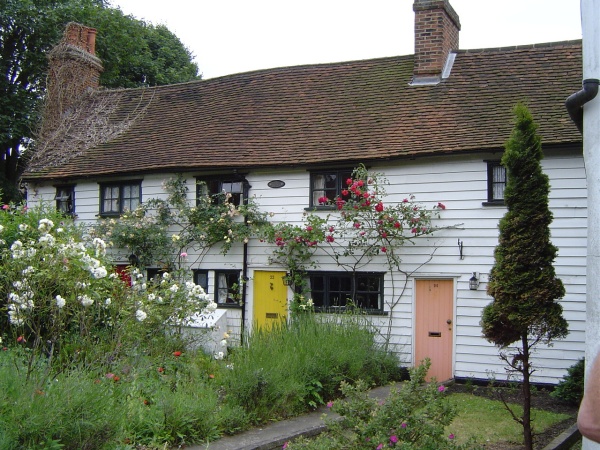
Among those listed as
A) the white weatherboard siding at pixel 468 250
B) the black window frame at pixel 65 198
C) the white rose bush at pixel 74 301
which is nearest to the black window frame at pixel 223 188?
the white weatherboard siding at pixel 468 250

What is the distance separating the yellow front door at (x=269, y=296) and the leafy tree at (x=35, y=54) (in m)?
12.7

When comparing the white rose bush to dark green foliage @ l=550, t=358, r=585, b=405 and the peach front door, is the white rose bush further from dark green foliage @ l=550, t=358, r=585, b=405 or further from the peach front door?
dark green foliage @ l=550, t=358, r=585, b=405

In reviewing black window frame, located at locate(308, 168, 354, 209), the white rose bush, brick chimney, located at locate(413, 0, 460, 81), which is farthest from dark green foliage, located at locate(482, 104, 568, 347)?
brick chimney, located at locate(413, 0, 460, 81)

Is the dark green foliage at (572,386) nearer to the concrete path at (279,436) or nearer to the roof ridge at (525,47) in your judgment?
the concrete path at (279,436)

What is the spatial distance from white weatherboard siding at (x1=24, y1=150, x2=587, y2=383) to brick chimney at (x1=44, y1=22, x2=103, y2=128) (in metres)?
9.52

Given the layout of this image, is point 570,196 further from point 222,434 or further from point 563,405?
point 222,434

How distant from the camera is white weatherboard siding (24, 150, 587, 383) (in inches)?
462

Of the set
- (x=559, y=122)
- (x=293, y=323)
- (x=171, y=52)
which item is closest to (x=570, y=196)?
(x=559, y=122)

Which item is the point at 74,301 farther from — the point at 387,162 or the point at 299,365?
the point at 387,162

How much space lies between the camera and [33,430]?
5.14 meters

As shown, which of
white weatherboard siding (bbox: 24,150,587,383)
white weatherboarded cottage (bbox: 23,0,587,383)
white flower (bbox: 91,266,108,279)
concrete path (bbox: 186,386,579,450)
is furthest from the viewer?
white weatherboarded cottage (bbox: 23,0,587,383)

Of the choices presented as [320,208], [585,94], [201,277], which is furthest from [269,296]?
[585,94]

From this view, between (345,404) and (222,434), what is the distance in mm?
2207

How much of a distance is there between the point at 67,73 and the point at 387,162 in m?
11.7
